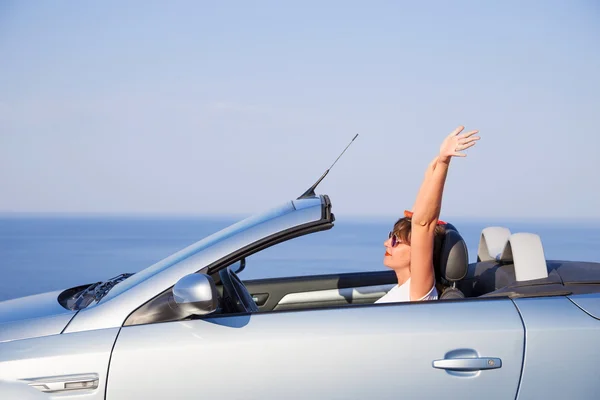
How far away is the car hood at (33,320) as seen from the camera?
284 centimetres

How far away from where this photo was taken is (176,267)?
289 cm

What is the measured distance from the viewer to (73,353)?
273 centimetres

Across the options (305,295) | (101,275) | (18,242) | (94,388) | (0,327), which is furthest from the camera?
(18,242)

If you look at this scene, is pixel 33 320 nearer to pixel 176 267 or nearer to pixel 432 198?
pixel 176 267

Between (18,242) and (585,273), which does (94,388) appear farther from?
(18,242)

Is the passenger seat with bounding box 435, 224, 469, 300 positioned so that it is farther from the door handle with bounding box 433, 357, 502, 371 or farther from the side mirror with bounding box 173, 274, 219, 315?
the side mirror with bounding box 173, 274, 219, 315

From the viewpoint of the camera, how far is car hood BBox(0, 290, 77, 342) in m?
2.84

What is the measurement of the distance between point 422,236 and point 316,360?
100cm

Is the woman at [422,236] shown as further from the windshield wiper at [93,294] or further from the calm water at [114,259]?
the calm water at [114,259]

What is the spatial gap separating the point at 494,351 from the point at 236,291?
1198 millimetres

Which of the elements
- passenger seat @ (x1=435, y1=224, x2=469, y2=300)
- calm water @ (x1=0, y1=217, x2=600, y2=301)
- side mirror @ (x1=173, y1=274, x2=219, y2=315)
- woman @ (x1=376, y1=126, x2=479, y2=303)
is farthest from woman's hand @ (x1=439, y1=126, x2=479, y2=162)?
calm water @ (x1=0, y1=217, x2=600, y2=301)

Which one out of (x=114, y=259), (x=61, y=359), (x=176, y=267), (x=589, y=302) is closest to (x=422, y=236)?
(x=589, y=302)

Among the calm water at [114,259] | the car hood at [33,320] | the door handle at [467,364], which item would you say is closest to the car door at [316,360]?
the door handle at [467,364]

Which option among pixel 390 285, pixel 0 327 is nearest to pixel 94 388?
pixel 0 327
